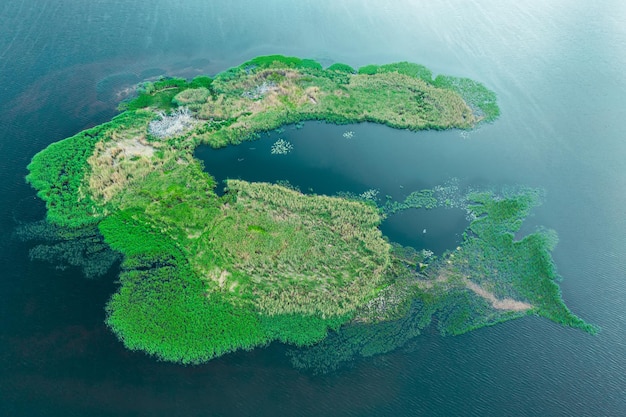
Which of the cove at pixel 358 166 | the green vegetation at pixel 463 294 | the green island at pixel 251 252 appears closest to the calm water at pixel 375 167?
the cove at pixel 358 166

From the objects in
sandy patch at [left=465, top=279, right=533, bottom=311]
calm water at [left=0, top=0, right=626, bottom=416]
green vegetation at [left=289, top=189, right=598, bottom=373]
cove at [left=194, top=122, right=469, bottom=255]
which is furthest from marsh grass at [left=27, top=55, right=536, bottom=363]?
sandy patch at [left=465, top=279, right=533, bottom=311]

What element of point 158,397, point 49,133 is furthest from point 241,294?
point 49,133

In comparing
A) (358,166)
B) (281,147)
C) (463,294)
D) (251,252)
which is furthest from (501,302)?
(281,147)

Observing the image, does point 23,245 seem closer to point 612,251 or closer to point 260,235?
point 260,235

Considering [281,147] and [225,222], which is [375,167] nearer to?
[281,147]

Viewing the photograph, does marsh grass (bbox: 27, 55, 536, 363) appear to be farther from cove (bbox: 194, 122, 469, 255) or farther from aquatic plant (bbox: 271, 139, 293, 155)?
aquatic plant (bbox: 271, 139, 293, 155)
